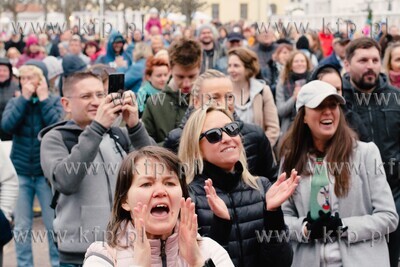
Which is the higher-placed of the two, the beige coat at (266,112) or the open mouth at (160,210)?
the open mouth at (160,210)

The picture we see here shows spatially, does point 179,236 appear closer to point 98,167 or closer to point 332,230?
point 332,230

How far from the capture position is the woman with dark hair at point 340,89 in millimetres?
6375

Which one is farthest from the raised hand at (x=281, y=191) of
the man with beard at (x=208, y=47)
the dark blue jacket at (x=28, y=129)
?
the man with beard at (x=208, y=47)

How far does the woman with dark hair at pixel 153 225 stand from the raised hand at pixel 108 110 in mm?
1563

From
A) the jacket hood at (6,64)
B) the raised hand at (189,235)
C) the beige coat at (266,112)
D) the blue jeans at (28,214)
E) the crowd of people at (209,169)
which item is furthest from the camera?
the jacket hood at (6,64)

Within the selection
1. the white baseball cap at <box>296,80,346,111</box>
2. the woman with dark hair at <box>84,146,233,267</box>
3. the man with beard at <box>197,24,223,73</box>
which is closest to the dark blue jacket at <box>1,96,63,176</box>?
the white baseball cap at <box>296,80,346,111</box>

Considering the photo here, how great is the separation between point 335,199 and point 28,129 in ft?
12.8

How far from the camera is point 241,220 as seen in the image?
453 centimetres

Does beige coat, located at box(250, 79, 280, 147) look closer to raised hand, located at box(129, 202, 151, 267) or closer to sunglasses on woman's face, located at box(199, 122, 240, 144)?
sunglasses on woman's face, located at box(199, 122, 240, 144)

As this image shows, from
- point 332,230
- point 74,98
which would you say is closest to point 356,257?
point 332,230

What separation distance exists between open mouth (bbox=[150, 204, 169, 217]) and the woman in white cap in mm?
1654

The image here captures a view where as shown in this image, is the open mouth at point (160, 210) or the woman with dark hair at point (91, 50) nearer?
the open mouth at point (160, 210)

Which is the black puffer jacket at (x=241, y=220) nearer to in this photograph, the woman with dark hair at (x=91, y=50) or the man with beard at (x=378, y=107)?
the man with beard at (x=378, y=107)

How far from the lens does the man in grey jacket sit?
5.46 meters
